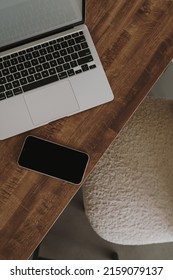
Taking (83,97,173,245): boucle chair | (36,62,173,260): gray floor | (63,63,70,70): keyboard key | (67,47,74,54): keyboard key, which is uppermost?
(67,47,74,54): keyboard key

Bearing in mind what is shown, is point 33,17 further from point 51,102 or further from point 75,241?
point 75,241

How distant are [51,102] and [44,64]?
88mm

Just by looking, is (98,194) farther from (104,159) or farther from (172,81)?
(172,81)

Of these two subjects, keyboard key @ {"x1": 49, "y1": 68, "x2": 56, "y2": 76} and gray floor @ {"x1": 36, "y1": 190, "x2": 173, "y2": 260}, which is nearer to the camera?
keyboard key @ {"x1": 49, "y1": 68, "x2": 56, "y2": 76}

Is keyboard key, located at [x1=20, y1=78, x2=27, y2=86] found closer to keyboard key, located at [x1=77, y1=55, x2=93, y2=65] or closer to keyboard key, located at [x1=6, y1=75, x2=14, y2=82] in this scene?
keyboard key, located at [x1=6, y1=75, x2=14, y2=82]

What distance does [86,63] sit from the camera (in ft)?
2.87

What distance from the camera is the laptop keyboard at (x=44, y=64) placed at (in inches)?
33.9

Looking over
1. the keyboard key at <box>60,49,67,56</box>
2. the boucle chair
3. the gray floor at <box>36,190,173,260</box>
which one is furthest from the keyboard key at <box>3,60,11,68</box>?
the gray floor at <box>36,190,173,260</box>

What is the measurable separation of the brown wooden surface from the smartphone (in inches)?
0.6

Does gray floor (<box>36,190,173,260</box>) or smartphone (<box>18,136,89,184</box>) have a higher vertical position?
smartphone (<box>18,136,89,184</box>)

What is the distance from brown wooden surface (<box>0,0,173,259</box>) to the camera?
86 centimetres

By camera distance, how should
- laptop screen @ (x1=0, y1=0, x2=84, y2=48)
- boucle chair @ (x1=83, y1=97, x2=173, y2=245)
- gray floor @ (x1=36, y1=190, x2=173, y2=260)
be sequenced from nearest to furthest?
laptop screen @ (x1=0, y1=0, x2=84, y2=48), boucle chair @ (x1=83, y1=97, x2=173, y2=245), gray floor @ (x1=36, y1=190, x2=173, y2=260)

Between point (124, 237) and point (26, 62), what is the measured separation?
0.53m

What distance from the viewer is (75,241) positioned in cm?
142
